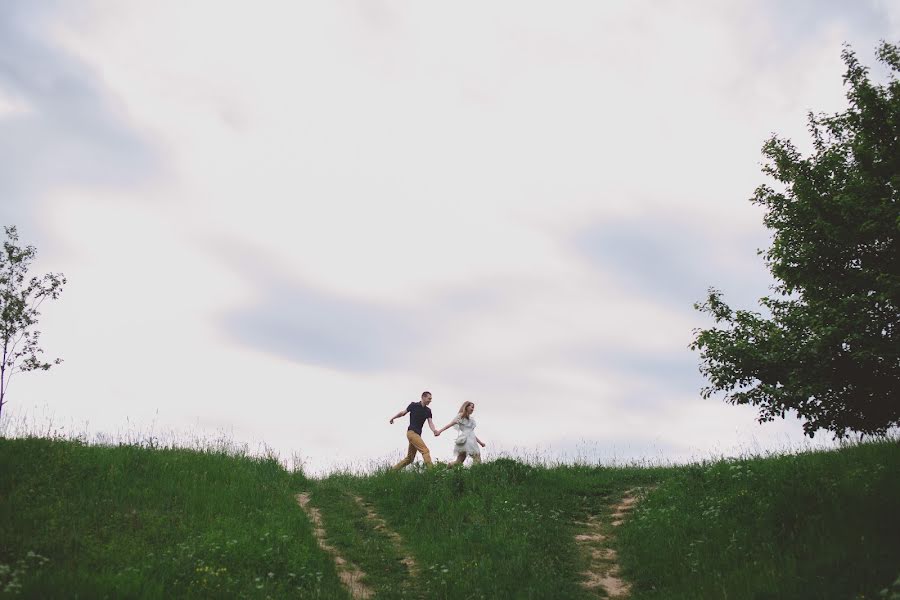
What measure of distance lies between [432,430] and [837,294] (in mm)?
12580

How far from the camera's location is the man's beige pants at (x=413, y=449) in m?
20.0

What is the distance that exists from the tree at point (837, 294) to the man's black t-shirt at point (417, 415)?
952 cm

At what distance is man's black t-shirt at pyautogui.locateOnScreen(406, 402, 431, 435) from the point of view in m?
20.2

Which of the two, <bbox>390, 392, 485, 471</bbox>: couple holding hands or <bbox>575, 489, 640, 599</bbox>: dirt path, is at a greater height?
<bbox>390, 392, 485, 471</bbox>: couple holding hands

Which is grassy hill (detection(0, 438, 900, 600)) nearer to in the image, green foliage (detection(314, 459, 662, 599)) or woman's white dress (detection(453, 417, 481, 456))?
green foliage (detection(314, 459, 662, 599))

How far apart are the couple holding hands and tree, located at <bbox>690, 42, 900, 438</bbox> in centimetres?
818

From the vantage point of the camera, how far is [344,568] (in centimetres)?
1215

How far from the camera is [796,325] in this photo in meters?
13.1

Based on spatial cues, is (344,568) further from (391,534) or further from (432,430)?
(432,430)

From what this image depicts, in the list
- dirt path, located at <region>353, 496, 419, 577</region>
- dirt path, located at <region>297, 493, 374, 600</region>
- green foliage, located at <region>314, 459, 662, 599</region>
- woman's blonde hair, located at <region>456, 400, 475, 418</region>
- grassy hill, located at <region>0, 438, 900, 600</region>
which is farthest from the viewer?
woman's blonde hair, located at <region>456, 400, 475, 418</region>

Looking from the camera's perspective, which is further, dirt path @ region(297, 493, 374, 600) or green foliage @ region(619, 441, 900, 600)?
dirt path @ region(297, 493, 374, 600)

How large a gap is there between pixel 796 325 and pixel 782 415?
202 cm

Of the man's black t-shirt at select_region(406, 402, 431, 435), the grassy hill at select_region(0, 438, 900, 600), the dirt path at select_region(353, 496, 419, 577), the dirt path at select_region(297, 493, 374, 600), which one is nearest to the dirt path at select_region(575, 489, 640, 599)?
the grassy hill at select_region(0, 438, 900, 600)

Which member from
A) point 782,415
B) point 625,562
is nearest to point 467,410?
point 625,562
